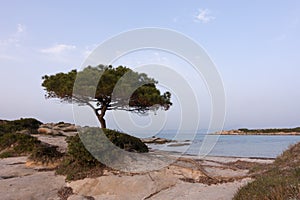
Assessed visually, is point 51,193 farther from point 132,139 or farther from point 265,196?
point 265,196

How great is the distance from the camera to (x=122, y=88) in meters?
11.3

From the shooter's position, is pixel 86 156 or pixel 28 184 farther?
pixel 86 156

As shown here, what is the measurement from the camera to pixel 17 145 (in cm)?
1406

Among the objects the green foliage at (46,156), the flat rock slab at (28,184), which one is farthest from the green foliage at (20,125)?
the flat rock slab at (28,184)

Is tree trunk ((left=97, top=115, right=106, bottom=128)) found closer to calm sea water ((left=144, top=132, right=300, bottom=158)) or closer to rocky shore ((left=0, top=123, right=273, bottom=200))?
calm sea water ((left=144, top=132, right=300, bottom=158))

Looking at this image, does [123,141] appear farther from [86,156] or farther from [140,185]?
[140,185]

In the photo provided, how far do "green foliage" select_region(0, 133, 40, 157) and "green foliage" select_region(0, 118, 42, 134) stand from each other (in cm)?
551

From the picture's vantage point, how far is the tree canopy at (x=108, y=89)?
11477 mm

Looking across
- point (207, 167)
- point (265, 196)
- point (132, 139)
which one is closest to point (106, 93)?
point (132, 139)

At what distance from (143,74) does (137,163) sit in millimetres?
4885

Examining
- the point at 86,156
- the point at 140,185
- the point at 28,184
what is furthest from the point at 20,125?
the point at 140,185

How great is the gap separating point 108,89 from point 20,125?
15.1m

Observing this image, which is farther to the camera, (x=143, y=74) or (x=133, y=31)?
(x=143, y=74)

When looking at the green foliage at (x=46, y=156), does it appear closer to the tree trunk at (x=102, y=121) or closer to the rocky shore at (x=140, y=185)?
the rocky shore at (x=140, y=185)
